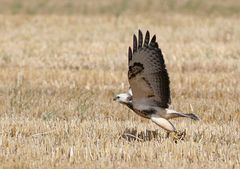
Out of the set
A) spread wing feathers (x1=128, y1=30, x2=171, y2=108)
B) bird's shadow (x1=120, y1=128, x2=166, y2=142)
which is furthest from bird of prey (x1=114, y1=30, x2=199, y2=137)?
bird's shadow (x1=120, y1=128, x2=166, y2=142)

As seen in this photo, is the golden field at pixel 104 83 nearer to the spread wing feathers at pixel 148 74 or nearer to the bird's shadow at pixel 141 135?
the bird's shadow at pixel 141 135

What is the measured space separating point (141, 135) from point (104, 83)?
4.12 meters

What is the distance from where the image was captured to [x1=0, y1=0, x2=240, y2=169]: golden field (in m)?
6.63

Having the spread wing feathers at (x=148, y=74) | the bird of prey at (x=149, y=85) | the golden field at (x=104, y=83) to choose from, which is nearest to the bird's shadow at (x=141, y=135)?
the golden field at (x=104, y=83)

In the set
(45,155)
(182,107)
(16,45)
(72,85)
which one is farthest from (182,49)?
(45,155)

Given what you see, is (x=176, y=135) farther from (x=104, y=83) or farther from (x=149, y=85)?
(x=104, y=83)

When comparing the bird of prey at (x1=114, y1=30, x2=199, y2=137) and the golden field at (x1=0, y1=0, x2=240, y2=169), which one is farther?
the bird of prey at (x1=114, y1=30, x2=199, y2=137)

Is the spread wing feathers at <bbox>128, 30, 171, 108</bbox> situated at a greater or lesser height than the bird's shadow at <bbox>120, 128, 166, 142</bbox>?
greater

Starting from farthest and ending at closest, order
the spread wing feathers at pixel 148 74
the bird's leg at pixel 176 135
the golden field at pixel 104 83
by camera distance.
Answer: the bird's leg at pixel 176 135 → the spread wing feathers at pixel 148 74 → the golden field at pixel 104 83

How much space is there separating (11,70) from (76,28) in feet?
22.0

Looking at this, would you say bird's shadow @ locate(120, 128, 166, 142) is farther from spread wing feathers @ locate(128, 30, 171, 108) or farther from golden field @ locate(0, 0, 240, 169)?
spread wing feathers @ locate(128, 30, 171, 108)

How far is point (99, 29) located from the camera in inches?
740

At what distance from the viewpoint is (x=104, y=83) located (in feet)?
38.5

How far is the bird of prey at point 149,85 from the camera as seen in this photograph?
7.08 m
